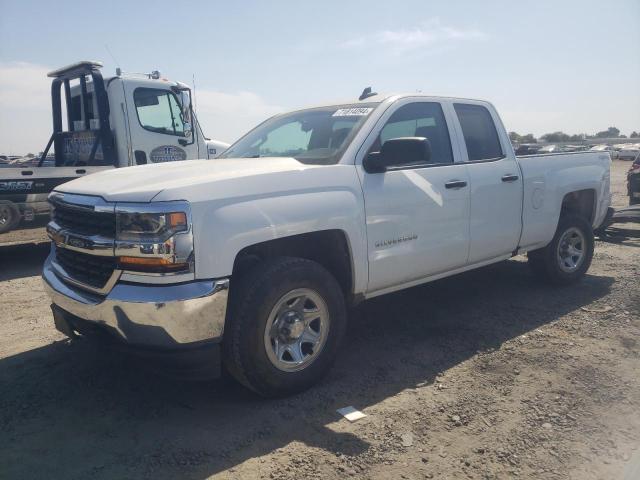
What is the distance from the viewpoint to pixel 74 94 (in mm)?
8641

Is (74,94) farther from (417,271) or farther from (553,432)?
(553,432)

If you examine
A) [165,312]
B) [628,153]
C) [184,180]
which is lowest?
[165,312]

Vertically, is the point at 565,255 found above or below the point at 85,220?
below

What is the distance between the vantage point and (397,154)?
367 cm

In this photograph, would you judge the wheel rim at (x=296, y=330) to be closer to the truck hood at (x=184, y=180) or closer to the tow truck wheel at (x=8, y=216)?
the truck hood at (x=184, y=180)

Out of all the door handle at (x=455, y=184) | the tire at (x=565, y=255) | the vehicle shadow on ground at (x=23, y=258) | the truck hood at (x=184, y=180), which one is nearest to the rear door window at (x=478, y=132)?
the door handle at (x=455, y=184)

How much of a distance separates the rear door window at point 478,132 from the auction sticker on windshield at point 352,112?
1113 mm

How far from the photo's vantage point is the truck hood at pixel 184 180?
290 centimetres

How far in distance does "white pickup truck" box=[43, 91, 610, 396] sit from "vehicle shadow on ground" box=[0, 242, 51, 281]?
402 cm

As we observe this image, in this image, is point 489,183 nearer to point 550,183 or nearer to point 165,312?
point 550,183

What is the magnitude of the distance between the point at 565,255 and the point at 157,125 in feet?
20.6

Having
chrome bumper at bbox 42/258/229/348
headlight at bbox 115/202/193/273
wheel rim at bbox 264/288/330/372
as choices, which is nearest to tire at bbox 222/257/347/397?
wheel rim at bbox 264/288/330/372

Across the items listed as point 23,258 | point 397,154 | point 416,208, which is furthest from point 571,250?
point 23,258

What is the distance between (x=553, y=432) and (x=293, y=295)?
66.8 inches
